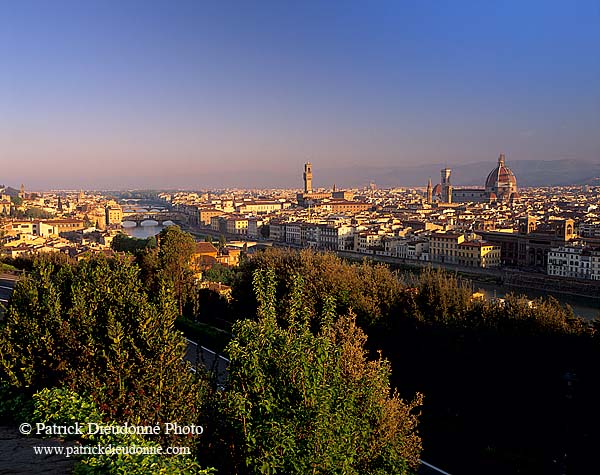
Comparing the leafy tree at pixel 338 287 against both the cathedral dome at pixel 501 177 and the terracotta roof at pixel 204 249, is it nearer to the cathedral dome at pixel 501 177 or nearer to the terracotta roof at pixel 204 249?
the terracotta roof at pixel 204 249

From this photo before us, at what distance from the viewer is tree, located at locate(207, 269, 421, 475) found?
3227 millimetres

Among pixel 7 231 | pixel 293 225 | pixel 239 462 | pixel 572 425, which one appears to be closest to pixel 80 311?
pixel 239 462

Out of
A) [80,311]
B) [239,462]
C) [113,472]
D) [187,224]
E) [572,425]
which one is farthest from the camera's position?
[187,224]

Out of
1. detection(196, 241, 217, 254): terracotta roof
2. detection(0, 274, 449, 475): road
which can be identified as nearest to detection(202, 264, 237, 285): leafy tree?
detection(196, 241, 217, 254): terracotta roof

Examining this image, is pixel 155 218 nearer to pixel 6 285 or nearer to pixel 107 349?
pixel 6 285

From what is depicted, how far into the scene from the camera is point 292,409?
332 centimetres

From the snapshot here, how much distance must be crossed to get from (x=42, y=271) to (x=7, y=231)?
119ft

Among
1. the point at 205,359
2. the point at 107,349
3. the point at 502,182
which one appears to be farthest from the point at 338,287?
the point at 502,182

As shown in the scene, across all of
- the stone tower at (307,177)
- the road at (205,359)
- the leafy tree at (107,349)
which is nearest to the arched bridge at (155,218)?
the stone tower at (307,177)

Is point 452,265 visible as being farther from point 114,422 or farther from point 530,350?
point 114,422

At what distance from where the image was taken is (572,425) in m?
6.68

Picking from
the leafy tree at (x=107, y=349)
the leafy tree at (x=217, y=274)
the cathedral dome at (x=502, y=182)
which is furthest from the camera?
the cathedral dome at (x=502, y=182)

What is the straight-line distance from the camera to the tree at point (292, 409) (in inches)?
127

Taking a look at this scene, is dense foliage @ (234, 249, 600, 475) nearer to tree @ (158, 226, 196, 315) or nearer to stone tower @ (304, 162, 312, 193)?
tree @ (158, 226, 196, 315)
